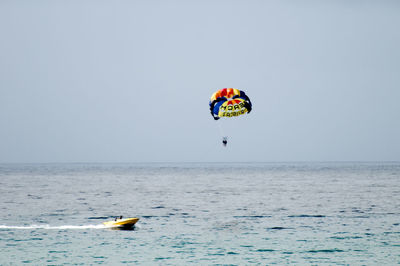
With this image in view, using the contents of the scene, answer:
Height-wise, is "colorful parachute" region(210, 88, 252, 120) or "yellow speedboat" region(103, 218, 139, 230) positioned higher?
"colorful parachute" region(210, 88, 252, 120)

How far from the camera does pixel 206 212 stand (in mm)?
57938

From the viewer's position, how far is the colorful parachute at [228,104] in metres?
50.8

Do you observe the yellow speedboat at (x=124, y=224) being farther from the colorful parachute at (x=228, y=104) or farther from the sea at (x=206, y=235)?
the colorful parachute at (x=228, y=104)

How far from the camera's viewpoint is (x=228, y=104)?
168 feet

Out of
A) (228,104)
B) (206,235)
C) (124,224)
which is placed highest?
(228,104)

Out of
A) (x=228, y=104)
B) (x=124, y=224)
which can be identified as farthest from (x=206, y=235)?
(x=228, y=104)

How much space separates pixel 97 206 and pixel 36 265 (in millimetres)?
36031

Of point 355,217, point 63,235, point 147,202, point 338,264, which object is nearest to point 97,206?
point 147,202

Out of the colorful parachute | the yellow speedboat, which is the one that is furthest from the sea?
the colorful parachute

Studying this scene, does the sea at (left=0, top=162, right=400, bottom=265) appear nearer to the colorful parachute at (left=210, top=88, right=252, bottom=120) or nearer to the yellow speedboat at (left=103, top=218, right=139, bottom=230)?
the yellow speedboat at (left=103, top=218, right=139, bottom=230)

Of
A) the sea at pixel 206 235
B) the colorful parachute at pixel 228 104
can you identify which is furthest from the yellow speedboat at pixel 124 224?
the colorful parachute at pixel 228 104

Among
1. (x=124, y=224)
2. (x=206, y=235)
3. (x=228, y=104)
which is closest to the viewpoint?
(x=206, y=235)

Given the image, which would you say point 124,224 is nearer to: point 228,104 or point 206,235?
point 206,235

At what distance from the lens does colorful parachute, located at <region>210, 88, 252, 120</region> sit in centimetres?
5084
